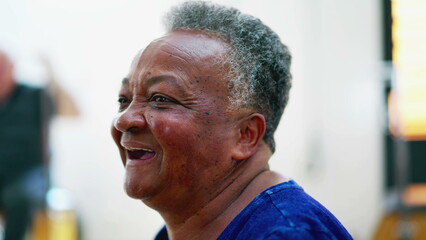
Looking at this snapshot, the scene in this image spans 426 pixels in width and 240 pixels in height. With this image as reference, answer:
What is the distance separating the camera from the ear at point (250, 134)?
4.90 feet

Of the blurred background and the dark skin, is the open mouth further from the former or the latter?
the blurred background

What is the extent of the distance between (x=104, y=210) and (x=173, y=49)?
3311 millimetres

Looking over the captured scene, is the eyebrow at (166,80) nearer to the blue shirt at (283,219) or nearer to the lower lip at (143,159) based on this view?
the lower lip at (143,159)

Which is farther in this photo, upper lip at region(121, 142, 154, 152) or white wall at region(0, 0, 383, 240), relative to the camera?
white wall at region(0, 0, 383, 240)

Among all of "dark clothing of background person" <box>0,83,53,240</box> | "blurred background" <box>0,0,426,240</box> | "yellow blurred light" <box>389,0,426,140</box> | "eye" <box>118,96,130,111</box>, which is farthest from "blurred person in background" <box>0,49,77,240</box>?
"eye" <box>118,96,130,111</box>

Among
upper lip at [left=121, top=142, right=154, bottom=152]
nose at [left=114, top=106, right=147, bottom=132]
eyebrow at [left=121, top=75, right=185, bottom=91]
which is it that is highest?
eyebrow at [left=121, top=75, right=185, bottom=91]

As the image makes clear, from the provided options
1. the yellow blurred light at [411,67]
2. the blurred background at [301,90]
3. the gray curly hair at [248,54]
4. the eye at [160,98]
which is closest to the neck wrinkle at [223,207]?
the gray curly hair at [248,54]

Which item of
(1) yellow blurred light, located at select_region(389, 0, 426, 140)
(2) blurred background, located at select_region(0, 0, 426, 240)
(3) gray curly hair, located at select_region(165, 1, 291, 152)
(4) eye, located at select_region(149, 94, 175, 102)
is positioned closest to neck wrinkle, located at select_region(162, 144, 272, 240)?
(3) gray curly hair, located at select_region(165, 1, 291, 152)

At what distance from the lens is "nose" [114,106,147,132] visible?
1.43 metres

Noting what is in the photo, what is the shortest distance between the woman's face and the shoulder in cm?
→ 13

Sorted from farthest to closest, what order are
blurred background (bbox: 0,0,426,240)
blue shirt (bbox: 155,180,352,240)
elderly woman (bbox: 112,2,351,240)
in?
blurred background (bbox: 0,0,426,240) → elderly woman (bbox: 112,2,351,240) → blue shirt (bbox: 155,180,352,240)

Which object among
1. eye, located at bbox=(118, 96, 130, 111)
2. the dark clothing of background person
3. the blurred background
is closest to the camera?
eye, located at bbox=(118, 96, 130, 111)

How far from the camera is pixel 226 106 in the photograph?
1.46 metres

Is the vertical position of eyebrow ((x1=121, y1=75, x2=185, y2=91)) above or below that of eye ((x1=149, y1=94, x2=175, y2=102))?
above
